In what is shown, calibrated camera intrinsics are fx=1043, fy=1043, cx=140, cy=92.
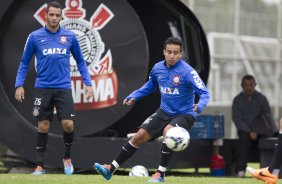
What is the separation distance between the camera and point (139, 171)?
16156 mm

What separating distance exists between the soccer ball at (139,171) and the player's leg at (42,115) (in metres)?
1.88

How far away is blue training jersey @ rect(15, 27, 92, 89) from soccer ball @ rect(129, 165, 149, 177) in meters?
2.12

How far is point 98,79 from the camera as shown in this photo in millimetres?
16906

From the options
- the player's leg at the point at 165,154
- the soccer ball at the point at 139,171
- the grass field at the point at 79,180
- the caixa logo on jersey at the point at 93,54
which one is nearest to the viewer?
the grass field at the point at 79,180

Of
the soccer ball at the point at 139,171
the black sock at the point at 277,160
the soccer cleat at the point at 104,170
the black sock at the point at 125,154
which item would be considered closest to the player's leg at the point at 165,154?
the black sock at the point at 125,154

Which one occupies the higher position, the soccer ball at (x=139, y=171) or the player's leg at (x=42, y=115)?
the player's leg at (x=42, y=115)

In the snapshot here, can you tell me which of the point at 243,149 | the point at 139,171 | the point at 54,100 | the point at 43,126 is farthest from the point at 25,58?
the point at 243,149

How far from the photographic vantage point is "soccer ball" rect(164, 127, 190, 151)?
12586 mm

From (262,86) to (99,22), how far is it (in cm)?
1308

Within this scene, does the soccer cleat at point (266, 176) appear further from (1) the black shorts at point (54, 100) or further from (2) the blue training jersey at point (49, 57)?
(2) the blue training jersey at point (49, 57)

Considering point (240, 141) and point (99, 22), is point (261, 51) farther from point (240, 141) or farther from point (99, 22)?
point (99, 22)

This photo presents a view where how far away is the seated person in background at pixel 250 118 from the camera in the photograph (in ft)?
59.5

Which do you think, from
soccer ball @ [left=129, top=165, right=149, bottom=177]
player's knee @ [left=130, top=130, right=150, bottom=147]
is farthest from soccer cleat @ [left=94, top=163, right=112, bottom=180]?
soccer ball @ [left=129, top=165, right=149, bottom=177]

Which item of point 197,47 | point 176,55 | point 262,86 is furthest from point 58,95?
point 262,86
